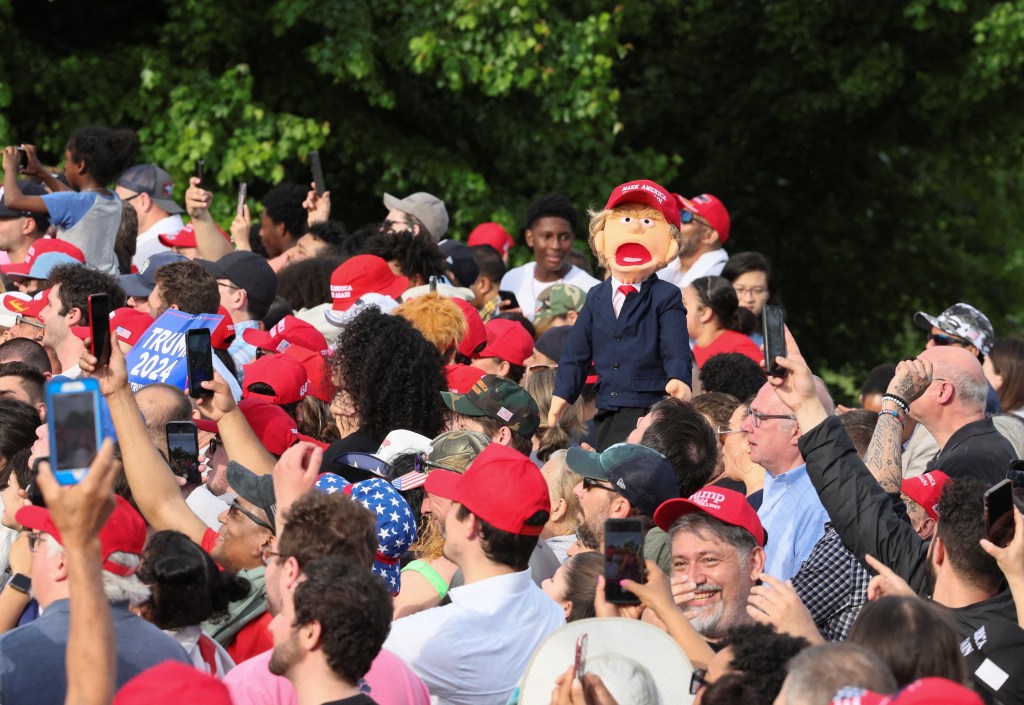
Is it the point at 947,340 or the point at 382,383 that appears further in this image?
the point at 947,340

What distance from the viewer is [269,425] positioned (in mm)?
6438

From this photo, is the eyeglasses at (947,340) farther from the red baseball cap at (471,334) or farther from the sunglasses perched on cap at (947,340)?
the red baseball cap at (471,334)

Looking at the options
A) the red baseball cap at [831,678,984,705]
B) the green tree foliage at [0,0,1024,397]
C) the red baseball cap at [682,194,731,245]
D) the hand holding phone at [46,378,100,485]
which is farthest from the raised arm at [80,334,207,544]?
the green tree foliage at [0,0,1024,397]

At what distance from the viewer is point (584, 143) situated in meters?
13.7

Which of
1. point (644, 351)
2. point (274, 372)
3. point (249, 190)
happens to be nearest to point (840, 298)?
point (249, 190)

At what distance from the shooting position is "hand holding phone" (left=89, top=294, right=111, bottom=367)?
4969mm

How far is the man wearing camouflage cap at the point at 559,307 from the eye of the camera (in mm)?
9844

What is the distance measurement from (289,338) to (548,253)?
3303 mm

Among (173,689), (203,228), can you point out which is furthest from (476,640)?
(203,228)

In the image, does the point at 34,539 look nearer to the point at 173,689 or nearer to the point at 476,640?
the point at 173,689

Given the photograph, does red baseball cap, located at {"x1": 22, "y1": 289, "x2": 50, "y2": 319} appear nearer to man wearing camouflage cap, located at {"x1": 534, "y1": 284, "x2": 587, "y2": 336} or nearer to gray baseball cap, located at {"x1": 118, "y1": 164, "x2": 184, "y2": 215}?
gray baseball cap, located at {"x1": 118, "y1": 164, "x2": 184, "y2": 215}

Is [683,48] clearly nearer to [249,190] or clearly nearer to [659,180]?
[659,180]

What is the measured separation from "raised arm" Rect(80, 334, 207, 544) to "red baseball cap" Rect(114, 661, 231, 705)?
1.83 metres

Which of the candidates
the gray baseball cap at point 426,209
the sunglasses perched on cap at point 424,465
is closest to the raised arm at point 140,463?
the sunglasses perched on cap at point 424,465
